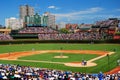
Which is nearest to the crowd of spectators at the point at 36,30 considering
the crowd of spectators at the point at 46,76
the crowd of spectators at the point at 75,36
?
the crowd of spectators at the point at 75,36

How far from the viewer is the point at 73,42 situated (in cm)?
8450

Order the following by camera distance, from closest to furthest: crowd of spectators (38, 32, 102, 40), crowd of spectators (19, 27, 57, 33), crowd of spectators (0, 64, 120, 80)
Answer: crowd of spectators (0, 64, 120, 80) < crowd of spectators (38, 32, 102, 40) < crowd of spectators (19, 27, 57, 33)

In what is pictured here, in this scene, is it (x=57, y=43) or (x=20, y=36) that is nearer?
(x=57, y=43)

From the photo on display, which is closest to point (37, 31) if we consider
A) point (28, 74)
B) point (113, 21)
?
point (113, 21)

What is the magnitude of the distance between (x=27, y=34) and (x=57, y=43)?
18.3 m

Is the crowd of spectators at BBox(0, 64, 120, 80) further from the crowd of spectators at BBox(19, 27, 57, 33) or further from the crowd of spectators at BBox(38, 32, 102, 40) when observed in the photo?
the crowd of spectators at BBox(19, 27, 57, 33)

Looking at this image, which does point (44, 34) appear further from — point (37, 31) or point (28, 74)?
point (28, 74)

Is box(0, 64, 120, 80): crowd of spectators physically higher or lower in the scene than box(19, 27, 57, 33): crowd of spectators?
lower

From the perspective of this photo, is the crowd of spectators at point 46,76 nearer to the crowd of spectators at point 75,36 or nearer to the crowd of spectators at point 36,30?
the crowd of spectators at point 75,36

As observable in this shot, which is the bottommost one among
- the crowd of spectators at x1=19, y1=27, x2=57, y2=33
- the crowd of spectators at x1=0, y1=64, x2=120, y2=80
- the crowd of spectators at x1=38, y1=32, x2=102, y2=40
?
the crowd of spectators at x1=0, y1=64, x2=120, y2=80

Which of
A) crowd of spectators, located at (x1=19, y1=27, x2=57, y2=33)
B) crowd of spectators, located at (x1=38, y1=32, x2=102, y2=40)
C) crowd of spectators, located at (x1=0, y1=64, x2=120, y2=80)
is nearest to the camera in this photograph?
crowd of spectators, located at (x1=0, y1=64, x2=120, y2=80)

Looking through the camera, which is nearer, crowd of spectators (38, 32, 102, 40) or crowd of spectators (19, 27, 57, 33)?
crowd of spectators (38, 32, 102, 40)

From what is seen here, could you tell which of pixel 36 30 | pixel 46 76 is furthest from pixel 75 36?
pixel 46 76

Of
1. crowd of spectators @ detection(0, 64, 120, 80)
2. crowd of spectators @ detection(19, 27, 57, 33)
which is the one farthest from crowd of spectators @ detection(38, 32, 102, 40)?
crowd of spectators @ detection(0, 64, 120, 80)
